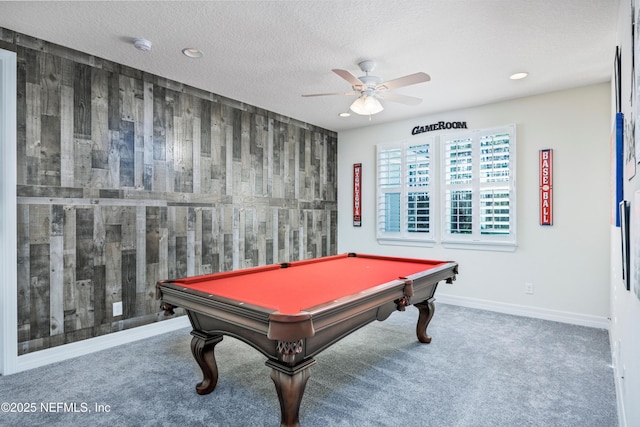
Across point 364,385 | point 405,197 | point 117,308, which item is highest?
point 405,197

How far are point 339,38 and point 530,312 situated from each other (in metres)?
3.82

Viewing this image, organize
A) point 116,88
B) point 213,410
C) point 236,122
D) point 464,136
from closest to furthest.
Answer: point 213,410 → point 116,88 → point 236,122 → point 464,136

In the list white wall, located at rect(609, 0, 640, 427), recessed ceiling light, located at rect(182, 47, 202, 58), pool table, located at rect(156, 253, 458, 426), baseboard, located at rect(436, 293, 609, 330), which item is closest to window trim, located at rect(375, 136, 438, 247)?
baseboard, located at rect(436, 293, 609, 330)

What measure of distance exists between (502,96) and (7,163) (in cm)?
504

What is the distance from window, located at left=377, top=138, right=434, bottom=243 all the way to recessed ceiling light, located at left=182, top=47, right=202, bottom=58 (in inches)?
125

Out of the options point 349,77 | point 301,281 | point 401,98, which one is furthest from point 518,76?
point 301,281

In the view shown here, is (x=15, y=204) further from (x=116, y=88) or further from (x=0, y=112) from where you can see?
(x=116, y=88)

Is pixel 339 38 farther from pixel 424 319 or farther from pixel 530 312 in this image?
pixel 530 312

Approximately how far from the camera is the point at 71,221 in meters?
3.05

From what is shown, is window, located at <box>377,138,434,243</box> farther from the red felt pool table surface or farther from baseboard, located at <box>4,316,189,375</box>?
baseboard, located at <box>4,316,189,375</box>

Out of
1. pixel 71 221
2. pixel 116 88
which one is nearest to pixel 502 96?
pixel 116 88

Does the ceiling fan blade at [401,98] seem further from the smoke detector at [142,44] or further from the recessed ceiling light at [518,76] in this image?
the smoke detector at [142,44]

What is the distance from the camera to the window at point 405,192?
5.09 meters

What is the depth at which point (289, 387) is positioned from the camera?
1.72m
